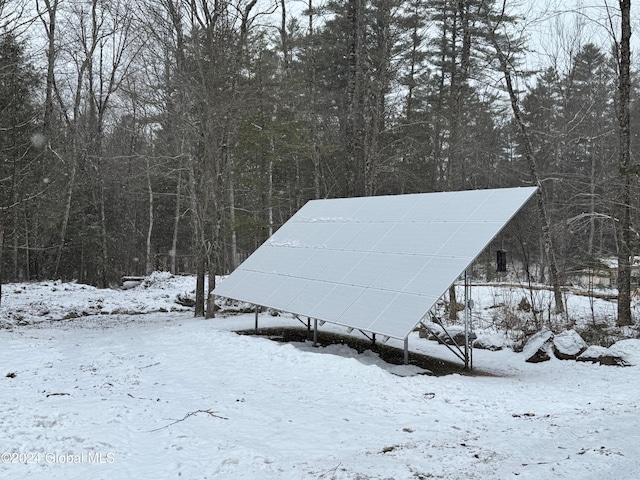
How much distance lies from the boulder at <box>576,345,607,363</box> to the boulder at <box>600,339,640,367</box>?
65 millimetres

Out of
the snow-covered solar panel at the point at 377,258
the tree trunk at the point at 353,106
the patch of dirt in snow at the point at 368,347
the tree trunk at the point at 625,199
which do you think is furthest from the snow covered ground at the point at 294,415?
the tree trunk at the point at 353,106

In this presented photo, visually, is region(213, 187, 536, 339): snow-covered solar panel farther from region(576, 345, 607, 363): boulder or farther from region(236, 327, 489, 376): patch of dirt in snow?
region(576, 345, 607, 363): boulder

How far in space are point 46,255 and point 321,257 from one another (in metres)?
20.5

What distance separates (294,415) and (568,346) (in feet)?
18.8

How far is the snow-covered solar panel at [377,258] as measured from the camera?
8.00 m

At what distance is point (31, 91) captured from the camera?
731 inches

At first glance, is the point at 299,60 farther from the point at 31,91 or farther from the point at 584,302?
the point at 584,302

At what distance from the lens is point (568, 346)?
9.45m

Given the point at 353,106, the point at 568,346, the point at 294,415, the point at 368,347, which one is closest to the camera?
the point at 294,415

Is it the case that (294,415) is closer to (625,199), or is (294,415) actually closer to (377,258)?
(377,258)

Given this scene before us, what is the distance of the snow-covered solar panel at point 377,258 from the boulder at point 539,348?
115 inches

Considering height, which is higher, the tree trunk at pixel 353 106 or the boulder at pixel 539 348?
the tree trunk at pixel 353 106

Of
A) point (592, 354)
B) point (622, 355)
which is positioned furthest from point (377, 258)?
point (622, 355)

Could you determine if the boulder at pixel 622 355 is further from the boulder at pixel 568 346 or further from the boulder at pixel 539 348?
the boulder at pixel 539 348
